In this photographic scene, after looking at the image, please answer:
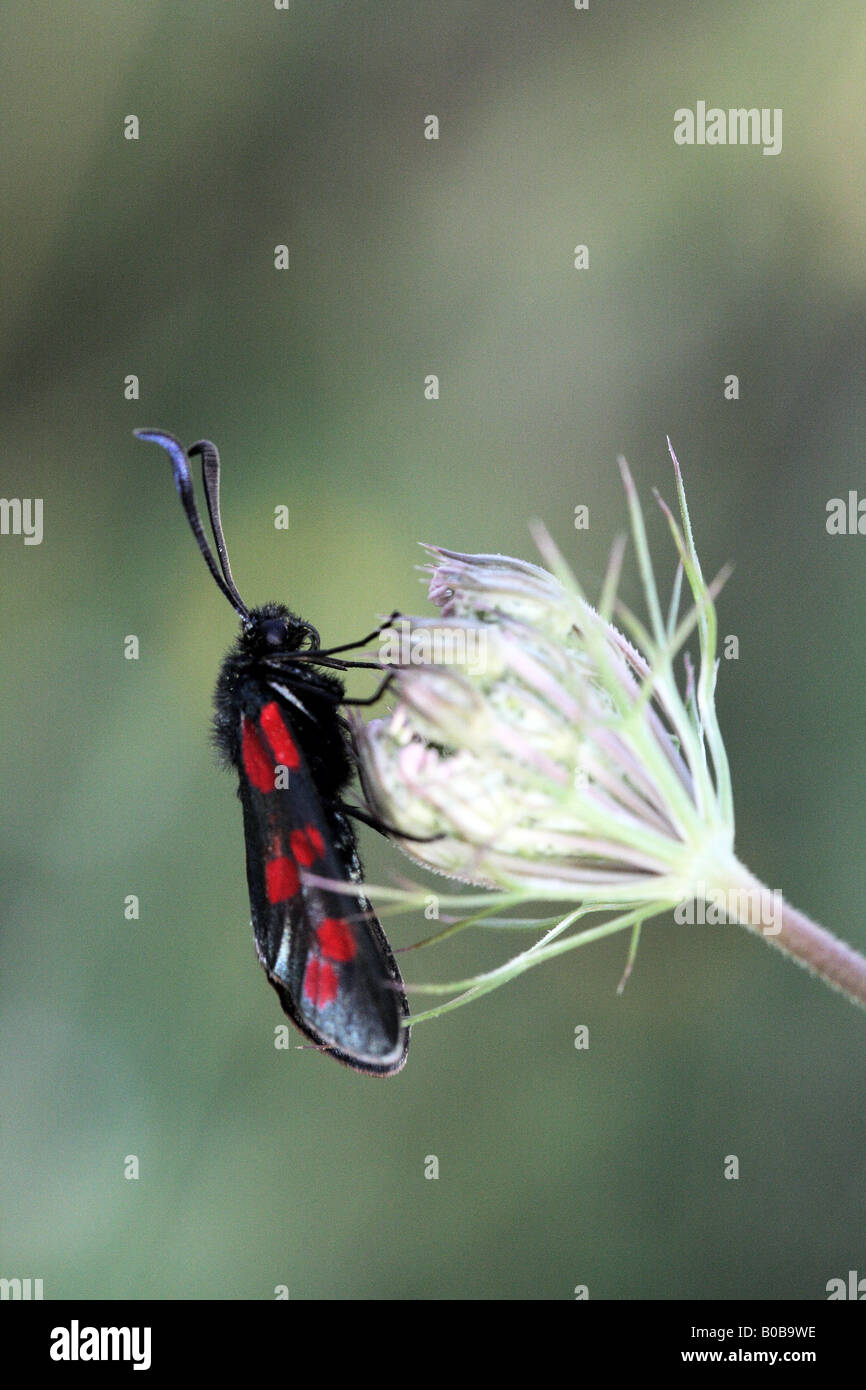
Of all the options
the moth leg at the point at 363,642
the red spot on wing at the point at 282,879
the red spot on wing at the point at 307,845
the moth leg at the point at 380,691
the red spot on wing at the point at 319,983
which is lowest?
the red spot on wing at the point at 319,983

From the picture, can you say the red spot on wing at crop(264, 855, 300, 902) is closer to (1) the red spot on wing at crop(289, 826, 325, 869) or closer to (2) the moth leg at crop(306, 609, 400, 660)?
(1) the red spot on wing at crop(289, 826, 325, 869)

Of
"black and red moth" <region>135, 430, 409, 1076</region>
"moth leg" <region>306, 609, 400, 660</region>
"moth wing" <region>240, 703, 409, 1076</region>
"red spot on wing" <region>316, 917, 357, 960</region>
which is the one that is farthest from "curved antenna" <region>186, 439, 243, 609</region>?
"red spot on wing" <region>316, 917, 357, 960</region>

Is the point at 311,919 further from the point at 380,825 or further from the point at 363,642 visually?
the point at 363,642

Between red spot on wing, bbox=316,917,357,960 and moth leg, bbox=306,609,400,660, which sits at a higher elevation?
moth leg, bbox=306,609,400,660

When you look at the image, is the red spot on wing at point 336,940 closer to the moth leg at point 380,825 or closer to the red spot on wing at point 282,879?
the red spot on wing at point 282,879

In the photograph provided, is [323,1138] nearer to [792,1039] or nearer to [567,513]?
[792,1039]

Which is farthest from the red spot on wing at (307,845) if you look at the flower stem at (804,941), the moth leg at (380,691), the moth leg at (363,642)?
the flower stem at (804,941)

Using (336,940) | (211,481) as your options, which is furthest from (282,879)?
(211,481)
